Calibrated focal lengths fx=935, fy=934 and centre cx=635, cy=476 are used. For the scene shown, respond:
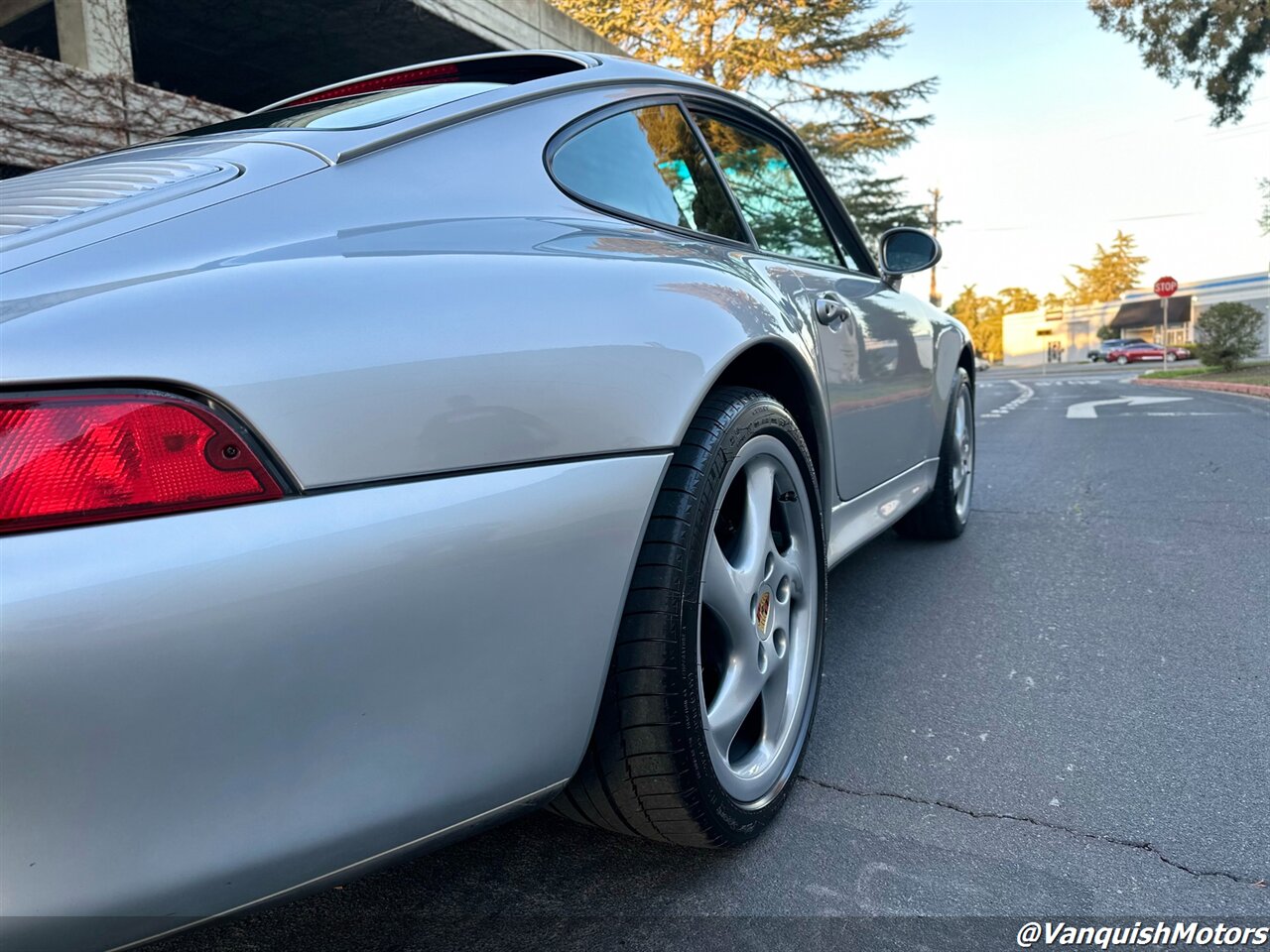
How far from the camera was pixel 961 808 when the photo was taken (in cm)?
184

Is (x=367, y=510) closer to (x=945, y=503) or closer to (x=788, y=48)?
(x=945, y=503)

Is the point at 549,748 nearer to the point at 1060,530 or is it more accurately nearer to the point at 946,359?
the point at 946,359

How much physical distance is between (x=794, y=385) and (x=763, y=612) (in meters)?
0.54

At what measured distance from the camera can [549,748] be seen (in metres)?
1.29

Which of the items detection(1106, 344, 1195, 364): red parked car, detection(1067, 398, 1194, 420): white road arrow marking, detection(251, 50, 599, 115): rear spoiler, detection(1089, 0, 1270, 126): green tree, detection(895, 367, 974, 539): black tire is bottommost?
detection(1106, 344, 1195, 364): red parked car

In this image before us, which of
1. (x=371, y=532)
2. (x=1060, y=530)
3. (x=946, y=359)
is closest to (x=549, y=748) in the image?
(x=371, y=532)

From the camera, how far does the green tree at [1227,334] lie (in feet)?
68.7

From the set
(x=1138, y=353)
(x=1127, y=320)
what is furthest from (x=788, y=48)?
(x=1127, y=320)

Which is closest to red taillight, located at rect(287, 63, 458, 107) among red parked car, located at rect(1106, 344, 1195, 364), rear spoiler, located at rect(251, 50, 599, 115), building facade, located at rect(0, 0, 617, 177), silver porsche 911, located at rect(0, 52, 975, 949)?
rear spoiler, located at rect(251, 50, 599, 115)

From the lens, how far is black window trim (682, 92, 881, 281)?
7.96ft

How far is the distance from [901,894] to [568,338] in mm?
1079

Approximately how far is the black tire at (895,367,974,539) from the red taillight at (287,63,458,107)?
7.53 ft

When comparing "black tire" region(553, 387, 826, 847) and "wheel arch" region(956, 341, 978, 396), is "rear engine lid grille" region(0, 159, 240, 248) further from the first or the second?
"wheel arch" region(956, 341, 978, 396)

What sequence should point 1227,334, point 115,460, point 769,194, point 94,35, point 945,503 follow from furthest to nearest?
point 1227,334
point 94,35
point 945,503
point 769,194
point 115,460
